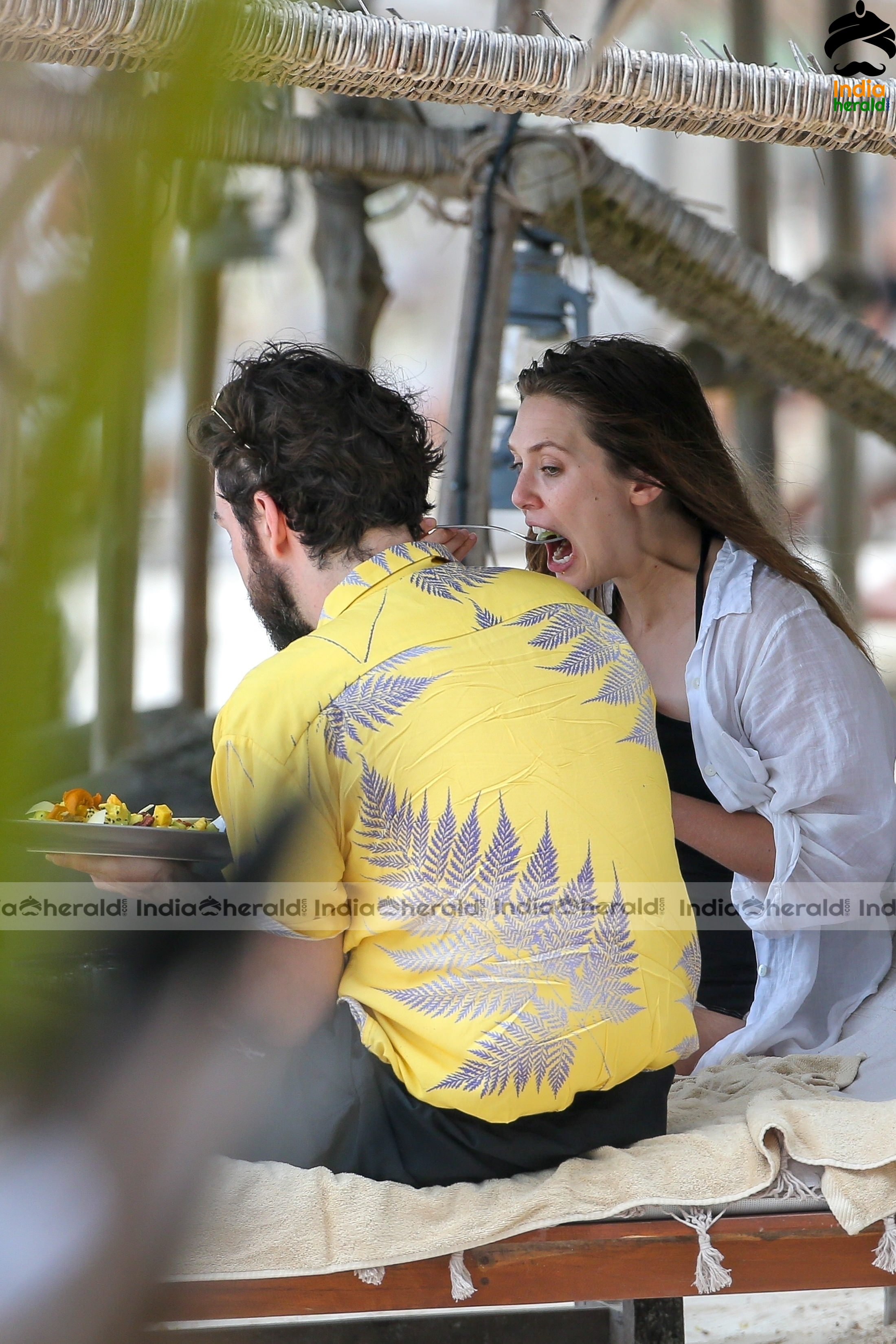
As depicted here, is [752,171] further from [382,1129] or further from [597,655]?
[382,1129]

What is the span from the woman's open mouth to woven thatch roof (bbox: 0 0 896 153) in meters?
0.63

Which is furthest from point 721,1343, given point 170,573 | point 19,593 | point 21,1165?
point 170,573

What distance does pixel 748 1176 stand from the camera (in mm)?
1364

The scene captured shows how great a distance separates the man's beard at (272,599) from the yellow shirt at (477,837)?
0.54ft

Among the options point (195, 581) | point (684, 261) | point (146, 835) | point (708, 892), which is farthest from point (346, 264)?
point (146, 835)

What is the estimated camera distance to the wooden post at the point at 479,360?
8.90 ft

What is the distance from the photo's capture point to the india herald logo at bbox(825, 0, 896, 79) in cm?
181

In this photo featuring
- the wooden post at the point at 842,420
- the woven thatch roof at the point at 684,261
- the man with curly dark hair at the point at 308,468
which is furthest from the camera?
the wooden post at the point at 842,420

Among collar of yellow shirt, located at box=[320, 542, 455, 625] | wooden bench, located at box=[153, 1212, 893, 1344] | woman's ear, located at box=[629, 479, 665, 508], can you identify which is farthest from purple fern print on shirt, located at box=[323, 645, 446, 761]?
woman's ear, located at box=[629, 479, 665, 508]

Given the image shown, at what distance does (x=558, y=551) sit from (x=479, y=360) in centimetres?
89

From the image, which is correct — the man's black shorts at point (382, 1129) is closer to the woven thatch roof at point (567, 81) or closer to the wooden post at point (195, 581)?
the woven thatch roof at point (567, 81)

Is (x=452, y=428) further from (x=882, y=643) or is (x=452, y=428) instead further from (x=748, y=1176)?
(x=882, y=643)

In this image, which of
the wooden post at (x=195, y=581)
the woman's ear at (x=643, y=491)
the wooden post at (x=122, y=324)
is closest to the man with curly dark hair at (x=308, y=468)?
the woman's ear at (x=643, y=491)

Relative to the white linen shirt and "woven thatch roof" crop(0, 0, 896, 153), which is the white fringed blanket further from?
"woven thatch roof" crop(0, 0, 896, 153)
